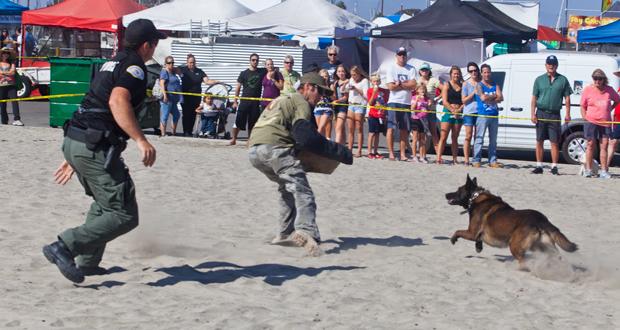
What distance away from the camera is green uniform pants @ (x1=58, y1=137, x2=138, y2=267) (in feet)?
21.6

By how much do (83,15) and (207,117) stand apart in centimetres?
1192

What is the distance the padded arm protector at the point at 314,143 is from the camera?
27.1 ft

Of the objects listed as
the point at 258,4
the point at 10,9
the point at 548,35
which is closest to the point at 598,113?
the point at 258,4

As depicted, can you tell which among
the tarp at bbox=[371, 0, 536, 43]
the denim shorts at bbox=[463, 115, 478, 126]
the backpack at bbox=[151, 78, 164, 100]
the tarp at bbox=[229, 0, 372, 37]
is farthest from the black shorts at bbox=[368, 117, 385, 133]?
the tarp at bbox=[229, 0, 372, 37]

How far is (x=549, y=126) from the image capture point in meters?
15.9

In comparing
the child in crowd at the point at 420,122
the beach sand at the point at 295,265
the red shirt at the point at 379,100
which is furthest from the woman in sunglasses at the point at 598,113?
the red shirt at the point at 379,100

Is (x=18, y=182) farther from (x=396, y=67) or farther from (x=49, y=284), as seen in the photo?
(x=396, y=67)

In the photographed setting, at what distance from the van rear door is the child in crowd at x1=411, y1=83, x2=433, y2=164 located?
A: 5.17 feet

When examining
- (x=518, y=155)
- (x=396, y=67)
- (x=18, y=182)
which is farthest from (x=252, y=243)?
(x=518, y=155)

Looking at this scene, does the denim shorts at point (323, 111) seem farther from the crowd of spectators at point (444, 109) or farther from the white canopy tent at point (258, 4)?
the white canopy tent at point (258, 4)

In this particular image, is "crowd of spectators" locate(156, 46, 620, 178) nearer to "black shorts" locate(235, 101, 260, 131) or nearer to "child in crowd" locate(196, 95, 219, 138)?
"black shorts" locate(235, 101, 260, 131)

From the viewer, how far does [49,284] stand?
692cm

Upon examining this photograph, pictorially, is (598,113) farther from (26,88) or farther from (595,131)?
(26,88)

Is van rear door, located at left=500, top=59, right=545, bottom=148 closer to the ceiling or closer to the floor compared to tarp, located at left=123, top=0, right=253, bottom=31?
closer to the floor
